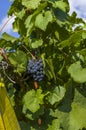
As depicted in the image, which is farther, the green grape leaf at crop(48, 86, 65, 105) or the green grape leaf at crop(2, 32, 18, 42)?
the green grape leaf at crop(2, 32, 18, 42)

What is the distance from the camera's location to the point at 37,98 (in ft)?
8.14

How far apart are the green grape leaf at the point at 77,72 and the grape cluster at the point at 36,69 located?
17cm

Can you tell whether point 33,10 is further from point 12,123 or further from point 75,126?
point 12,123

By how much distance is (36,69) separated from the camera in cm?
239

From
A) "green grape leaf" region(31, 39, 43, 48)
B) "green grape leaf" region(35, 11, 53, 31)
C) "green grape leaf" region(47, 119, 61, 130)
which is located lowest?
"green grape leaf" region(47, 119, 61, 130)

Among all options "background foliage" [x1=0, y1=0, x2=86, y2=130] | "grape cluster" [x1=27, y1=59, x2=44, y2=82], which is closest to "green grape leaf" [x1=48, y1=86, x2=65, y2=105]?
"background foliage" [x1=0, y1=0, x2=86, y2=130]

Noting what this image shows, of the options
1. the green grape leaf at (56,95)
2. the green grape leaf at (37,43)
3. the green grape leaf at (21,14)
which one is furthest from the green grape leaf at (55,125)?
the green grape leaf at (21,14)

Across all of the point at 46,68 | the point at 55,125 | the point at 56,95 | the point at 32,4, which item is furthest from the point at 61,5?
the point at 55,125

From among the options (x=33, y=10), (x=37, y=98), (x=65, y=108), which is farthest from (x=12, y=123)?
(x=33, y=10)

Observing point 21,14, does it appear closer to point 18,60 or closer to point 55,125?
point 18,60

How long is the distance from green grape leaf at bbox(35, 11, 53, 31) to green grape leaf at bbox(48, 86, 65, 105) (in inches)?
14.8

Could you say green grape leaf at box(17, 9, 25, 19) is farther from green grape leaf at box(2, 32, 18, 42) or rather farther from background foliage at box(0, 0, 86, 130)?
green grape leaf at box(2, 32, 18, 42)

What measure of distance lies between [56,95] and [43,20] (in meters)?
0.45

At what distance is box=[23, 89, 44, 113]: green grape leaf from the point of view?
96.1 inches
